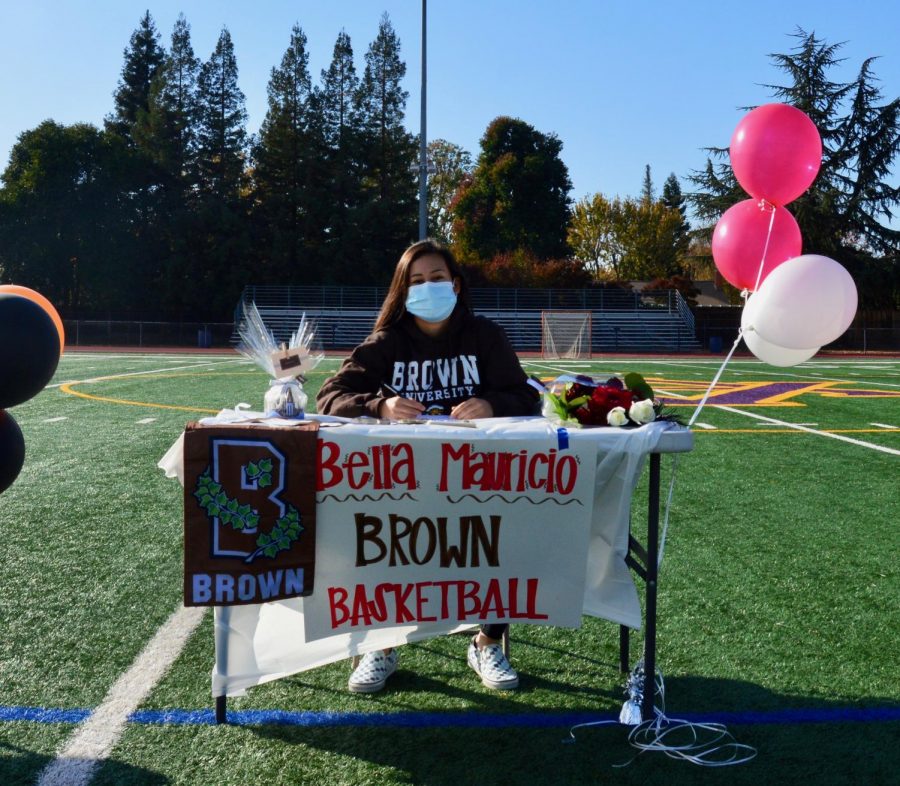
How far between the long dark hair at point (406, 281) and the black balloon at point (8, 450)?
53.8 inches

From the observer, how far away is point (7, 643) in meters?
3.09

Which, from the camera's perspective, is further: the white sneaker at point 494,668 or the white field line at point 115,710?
the white sneaker at point 494,668

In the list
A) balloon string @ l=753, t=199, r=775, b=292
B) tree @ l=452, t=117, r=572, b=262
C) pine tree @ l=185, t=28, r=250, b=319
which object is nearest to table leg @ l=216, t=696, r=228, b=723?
balloon string @ l=753, t=199, r=775, b=292

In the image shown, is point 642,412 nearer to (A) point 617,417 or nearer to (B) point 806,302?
(A) point 617,417

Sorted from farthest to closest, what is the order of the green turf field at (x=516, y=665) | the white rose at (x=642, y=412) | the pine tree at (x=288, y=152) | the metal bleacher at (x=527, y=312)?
1. the pine tree at (x=288, y=152)
2. the metal bleacher at (x=527, y=312)
3. the white rose at (x=642, y=412)
4. the green turf field at (x=516, y=665)

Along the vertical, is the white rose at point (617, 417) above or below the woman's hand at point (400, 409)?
above

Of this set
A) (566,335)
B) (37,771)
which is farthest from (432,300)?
(566,335)

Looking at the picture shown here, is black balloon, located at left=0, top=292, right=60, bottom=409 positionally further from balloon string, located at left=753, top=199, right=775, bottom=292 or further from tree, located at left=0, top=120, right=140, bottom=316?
tree, located at left=0, top=120, right=140, bottom=316

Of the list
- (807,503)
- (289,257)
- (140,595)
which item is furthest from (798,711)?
(289,257)

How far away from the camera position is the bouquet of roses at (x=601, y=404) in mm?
2566

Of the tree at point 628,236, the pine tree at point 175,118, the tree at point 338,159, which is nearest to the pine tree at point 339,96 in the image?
the tree at point 338,159

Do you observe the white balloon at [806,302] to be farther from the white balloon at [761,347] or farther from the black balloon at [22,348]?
the black balloon at [22,348]

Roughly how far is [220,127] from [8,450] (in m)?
45.5

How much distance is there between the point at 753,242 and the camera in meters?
3.80
